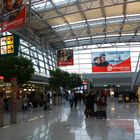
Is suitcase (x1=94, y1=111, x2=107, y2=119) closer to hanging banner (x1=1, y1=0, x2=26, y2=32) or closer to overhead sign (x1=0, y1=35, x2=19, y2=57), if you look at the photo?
overhead sign (x1=0, y1=35, x2=19, y2=57)

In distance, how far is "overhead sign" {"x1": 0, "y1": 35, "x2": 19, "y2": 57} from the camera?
1622 centimetres

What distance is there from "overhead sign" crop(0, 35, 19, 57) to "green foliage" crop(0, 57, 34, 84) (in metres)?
12.8

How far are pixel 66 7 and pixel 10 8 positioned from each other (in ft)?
71.6

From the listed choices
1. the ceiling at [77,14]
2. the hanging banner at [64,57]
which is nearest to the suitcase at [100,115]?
the ceiling at [77,14]

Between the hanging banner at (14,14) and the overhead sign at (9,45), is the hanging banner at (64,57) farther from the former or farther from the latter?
the overhead sign at (9,45)

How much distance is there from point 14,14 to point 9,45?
151 centimetres

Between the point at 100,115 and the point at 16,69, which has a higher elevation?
the point at 16,69

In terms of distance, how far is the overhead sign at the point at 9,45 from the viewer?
16219mm

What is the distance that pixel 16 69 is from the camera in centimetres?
2978

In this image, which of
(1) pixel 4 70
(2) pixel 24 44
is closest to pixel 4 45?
(1) pixel 4 70

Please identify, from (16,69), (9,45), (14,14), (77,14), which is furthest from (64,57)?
(9,45)

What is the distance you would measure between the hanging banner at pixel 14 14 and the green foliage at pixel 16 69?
12284 mm

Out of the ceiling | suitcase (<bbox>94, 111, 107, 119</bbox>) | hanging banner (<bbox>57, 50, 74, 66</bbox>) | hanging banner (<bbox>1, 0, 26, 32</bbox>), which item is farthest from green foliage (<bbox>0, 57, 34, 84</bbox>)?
hanging banner (<bbox>57, 50, 74, 66</bbox>)

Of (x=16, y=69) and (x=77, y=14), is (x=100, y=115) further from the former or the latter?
(x=77, y=14)
